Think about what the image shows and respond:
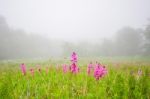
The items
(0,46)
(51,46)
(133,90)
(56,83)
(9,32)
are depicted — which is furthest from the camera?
(51,46)

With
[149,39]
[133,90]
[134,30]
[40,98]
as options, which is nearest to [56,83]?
[40,98]

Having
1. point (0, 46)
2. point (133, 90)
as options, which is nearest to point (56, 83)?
point (133, 90)

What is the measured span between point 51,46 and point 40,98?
79.1 meters

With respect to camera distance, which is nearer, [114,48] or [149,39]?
[149,39]

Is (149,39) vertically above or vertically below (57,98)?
above

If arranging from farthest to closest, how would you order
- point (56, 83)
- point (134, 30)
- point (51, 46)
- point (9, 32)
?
point (51, 46) < point (134, 30) < point (9, 32) < point (56, 83)

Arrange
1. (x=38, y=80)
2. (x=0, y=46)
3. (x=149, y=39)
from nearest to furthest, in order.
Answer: (x=38, y=80) → (x=149, y=39) → (x=0, y=46)

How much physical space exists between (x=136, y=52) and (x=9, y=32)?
39790 millimetres

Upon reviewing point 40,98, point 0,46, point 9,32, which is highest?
point 9,32

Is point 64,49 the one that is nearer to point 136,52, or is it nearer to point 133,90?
point 136,52

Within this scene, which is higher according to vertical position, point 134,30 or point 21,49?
point 134,30

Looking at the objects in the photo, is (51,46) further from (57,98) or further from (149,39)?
(57,98)

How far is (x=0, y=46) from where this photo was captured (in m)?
53.2

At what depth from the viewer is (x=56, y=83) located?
5770 millimetres
